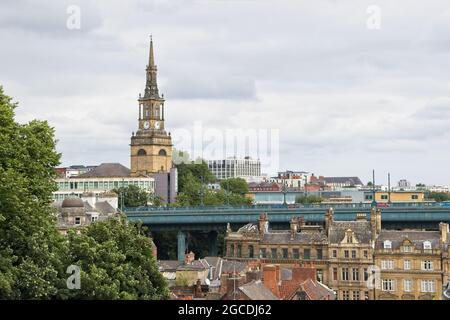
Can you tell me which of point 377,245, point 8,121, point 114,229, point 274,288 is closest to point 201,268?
point 274,288

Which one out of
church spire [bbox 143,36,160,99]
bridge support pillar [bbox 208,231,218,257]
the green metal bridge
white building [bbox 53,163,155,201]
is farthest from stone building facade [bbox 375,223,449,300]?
church spire [bbox 143,36,160,99]

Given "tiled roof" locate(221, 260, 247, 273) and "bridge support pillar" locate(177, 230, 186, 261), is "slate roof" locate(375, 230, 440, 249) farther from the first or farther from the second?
"bridge support pillar" locate(177, 230, 186, 261)

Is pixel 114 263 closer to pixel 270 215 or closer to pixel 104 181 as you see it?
pixel 270 215

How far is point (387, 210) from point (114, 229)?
53957mm

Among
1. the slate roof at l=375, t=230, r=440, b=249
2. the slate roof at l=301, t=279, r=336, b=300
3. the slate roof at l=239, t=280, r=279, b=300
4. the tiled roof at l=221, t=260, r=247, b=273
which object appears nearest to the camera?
the slate roof at l=239, t=280, r=279, b=300

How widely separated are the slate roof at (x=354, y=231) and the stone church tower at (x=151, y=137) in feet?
308

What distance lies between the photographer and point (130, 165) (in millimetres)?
163000

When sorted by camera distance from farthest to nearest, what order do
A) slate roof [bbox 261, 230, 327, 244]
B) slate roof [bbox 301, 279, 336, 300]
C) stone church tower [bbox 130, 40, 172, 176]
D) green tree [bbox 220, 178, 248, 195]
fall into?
green tree [bbox 220, 178, 248, 195] → stone church tower [bbox 130, 40, 172, 176] → slate roof [bbox 261, 230, 327, 244] → slate roof [bbox 301, 279, 336, 300]

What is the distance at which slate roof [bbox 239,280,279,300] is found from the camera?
139 feet

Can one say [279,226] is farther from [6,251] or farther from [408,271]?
[6,251]

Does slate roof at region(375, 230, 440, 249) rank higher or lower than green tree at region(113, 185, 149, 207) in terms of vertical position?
lower

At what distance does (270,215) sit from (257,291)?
1819 inches

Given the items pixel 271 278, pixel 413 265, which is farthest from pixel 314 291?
pixel 413 265

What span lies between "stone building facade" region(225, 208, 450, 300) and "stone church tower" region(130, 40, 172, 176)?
8741 centimetres
